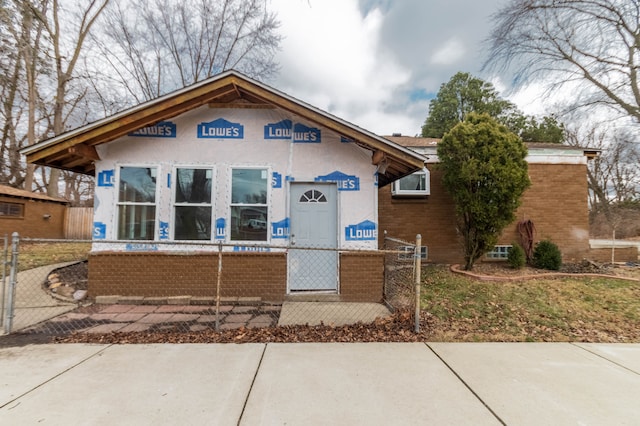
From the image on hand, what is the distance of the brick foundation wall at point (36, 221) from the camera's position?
47.9 feet

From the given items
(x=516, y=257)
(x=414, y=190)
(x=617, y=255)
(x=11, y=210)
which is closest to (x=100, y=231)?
(x=414, y=190)

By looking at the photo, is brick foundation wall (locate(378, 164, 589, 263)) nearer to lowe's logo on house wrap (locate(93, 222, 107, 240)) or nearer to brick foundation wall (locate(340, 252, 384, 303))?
brick foundation wall (locate(340, 252, 384, 303))

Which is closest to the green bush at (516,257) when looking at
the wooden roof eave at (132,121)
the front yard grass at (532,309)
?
the front yard grass at (532,309)

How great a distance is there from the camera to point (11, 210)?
1478 cm

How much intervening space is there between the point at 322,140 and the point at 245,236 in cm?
267

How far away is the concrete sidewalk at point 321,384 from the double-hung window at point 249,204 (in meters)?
2.69

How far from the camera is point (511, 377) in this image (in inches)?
131

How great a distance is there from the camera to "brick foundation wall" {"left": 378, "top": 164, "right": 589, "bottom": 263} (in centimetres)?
969

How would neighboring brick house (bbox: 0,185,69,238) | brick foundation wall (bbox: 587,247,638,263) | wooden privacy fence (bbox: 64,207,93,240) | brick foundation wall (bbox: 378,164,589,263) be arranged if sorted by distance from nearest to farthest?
brick foundation wall (bbox: 378,164,589,263)
brick foundation wall (bbox: 587,247,638,263)
neighboring brick house (bbox: 0,185,69,238)
wooden privacy fence (bbox: 64,207,93,240)

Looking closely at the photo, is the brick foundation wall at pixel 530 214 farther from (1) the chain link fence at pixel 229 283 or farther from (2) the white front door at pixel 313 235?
(2) the white front door at pixel 313 235

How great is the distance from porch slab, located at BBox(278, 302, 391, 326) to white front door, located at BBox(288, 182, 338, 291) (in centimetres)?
51

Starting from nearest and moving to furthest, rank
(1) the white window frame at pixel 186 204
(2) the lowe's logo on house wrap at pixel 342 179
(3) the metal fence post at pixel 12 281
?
(3) the metal fence post at pixel 12 281
(1) the white window frame at pixel 186 204
(2) the lowe's logo on house wrap at pixel 342 179

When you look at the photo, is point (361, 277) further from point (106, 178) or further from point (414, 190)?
point (106, 178)

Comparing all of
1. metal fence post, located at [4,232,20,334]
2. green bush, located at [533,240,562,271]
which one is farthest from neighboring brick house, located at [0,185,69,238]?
green bush, located at [533,240,562,271]
